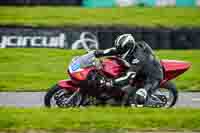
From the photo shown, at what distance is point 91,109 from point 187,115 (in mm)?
1358

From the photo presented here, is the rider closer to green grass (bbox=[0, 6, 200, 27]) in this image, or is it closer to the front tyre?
the front tyre

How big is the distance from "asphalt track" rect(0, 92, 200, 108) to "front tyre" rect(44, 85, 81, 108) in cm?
124

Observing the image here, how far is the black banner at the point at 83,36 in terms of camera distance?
62.5ft

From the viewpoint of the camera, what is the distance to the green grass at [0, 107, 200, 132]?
9.44 m

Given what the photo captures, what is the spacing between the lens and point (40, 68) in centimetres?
1644

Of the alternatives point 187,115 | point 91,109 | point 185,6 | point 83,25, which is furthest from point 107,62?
point 185,6

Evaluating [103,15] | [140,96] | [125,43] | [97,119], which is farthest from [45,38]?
[97,119]

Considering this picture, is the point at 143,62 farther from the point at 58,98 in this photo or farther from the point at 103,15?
the point at 103,15

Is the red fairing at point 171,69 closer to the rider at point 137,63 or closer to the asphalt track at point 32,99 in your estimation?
the rider at point 137,63

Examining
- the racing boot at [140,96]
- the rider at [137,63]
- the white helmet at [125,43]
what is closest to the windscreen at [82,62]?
the rider at [137,63]

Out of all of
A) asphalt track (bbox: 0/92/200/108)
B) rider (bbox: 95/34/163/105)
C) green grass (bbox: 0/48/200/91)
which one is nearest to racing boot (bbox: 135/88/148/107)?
rider (bbox: 95/34/163/105)

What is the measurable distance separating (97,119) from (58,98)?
1669mm

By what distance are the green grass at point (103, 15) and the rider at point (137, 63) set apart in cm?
1040

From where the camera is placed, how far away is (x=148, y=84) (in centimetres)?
1131
